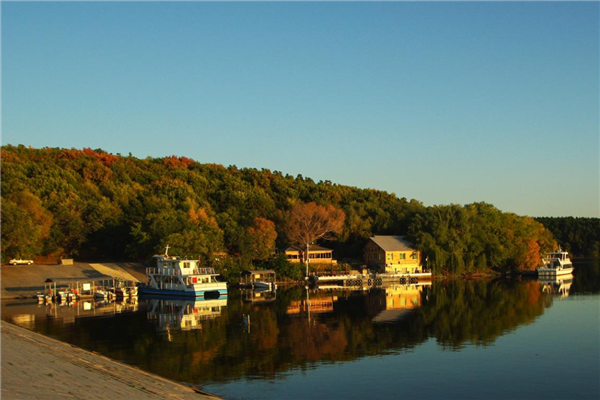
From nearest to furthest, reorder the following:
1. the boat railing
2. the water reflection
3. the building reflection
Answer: the water reflection, the building reflection, the boat railing

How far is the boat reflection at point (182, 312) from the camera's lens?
4166cm

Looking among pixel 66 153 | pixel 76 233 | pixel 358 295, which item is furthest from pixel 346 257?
pixel 66 153

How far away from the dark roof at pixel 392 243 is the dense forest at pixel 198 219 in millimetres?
1551

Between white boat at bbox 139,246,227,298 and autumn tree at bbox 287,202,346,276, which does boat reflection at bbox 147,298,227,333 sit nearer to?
white boat at bbox 139,246,227,298

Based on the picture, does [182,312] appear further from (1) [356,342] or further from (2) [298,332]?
(1) [356,342]

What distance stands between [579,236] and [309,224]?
95183 millimetres

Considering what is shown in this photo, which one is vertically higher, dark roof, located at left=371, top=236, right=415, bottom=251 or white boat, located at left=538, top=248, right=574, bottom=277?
dark roof, located at left=371, top=236, right=415, bottom=251

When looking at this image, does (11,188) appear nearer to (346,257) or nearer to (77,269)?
(77,269)

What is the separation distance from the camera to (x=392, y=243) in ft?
291

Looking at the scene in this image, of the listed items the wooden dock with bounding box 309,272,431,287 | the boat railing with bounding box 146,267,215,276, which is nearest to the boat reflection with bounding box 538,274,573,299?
the wooden dock with bounding box 309,272,431,287

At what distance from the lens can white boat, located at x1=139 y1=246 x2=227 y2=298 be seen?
60.2 m

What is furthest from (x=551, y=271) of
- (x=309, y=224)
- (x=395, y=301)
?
(x=395, y=301)

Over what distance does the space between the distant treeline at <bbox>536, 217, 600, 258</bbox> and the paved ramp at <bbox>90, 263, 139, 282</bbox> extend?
376 ft

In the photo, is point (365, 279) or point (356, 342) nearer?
point (356, 342)
